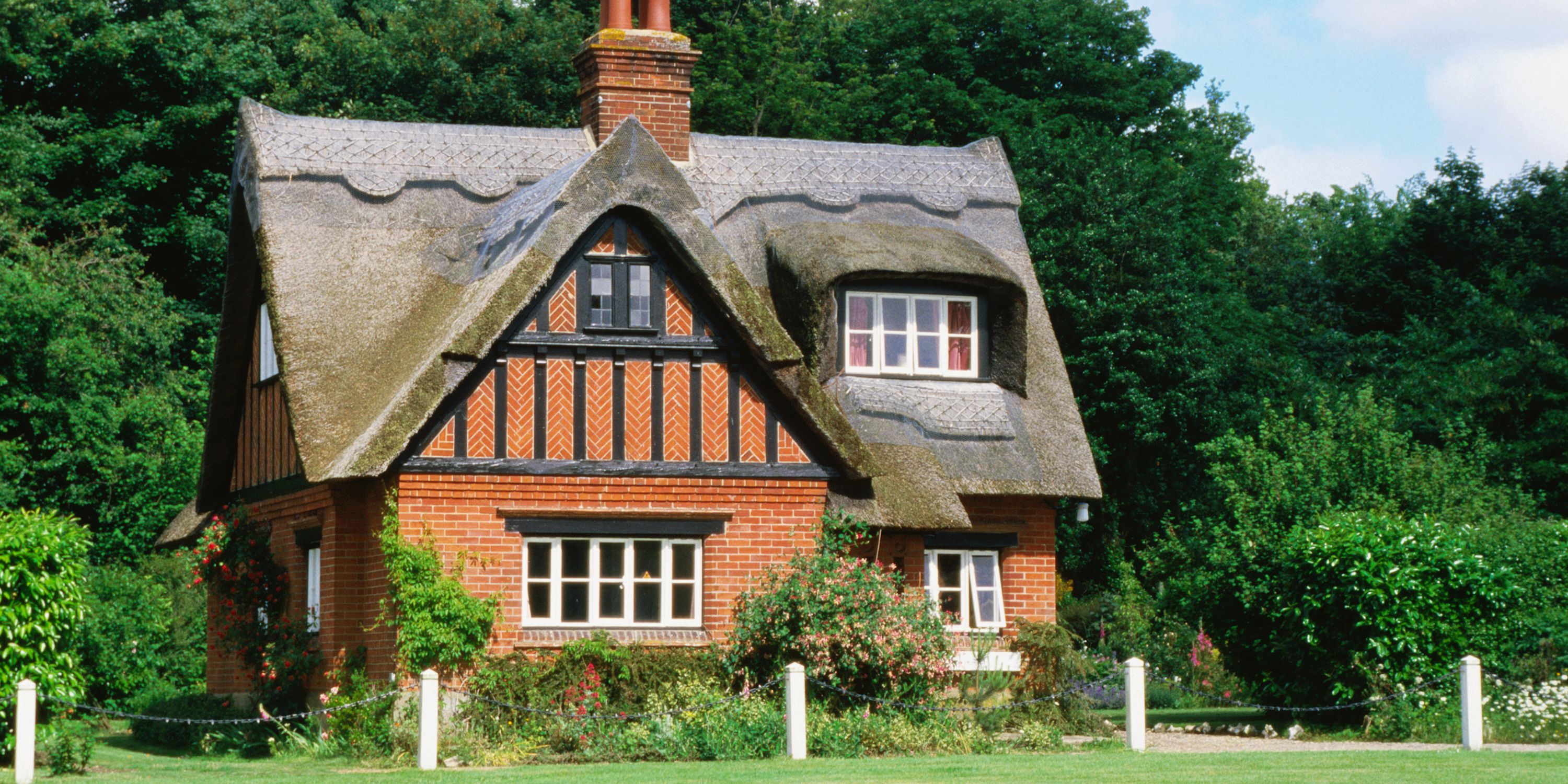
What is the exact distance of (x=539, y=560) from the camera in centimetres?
1803

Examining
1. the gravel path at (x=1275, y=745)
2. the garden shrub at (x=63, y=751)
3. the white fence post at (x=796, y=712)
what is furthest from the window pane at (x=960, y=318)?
the garden shrub at (x=63, y=751)

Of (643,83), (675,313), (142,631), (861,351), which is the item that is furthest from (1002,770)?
(142,631)

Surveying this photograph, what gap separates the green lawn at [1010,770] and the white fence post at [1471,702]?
0.67 m

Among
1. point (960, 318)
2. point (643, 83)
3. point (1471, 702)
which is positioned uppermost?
point (643, 83)

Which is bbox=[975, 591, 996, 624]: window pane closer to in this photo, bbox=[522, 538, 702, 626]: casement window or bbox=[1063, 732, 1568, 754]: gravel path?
bbox=[1063, 732, 1568, 754]: gravel path

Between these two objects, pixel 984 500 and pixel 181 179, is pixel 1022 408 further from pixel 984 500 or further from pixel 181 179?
pixel 181 179

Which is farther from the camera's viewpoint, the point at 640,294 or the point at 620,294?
the point at 640,294

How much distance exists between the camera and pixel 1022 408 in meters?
21.4

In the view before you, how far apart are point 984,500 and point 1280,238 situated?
3414 cm

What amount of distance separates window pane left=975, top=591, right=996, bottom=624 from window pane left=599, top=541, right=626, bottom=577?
4.84 metres

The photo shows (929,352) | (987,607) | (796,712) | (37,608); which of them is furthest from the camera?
(929,352)

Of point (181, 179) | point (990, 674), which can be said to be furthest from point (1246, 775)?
point (181, 179)

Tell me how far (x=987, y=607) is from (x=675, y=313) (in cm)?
551

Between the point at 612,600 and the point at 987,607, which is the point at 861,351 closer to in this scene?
the point at 987,607
